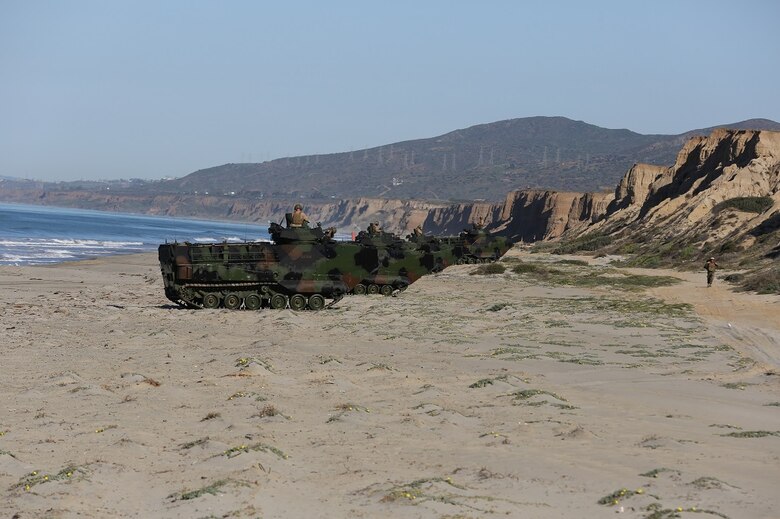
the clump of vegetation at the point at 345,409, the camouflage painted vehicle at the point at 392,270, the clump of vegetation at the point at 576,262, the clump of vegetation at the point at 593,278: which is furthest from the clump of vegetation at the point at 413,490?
the clump of vegetation at the point at 576,262

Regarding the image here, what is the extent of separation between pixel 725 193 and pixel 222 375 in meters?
57.1

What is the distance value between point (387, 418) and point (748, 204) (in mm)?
51521

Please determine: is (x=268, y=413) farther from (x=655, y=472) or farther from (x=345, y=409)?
(x=655, y=472)

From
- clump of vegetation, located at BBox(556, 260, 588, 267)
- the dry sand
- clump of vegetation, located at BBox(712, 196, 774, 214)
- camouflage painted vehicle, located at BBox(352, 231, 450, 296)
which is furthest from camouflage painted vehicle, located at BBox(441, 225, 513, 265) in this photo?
the dry sand

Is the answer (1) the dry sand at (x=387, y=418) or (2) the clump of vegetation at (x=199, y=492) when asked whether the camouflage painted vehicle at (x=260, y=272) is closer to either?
(1) the dry sand at (x=387, y=418)

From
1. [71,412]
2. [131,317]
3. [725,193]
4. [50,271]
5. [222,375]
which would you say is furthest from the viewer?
[725,193]

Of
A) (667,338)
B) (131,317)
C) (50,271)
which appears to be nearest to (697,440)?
(667,338)

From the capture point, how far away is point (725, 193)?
6681 cm

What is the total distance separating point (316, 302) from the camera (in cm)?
3005

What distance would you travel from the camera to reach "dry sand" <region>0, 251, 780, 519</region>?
8750 millimetres

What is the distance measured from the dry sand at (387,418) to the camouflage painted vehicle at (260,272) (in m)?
3.67

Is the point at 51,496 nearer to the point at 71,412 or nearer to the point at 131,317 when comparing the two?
the point at 71,412

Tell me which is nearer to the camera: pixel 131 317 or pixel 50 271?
pixel 131 317

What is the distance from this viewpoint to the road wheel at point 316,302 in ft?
98.4
